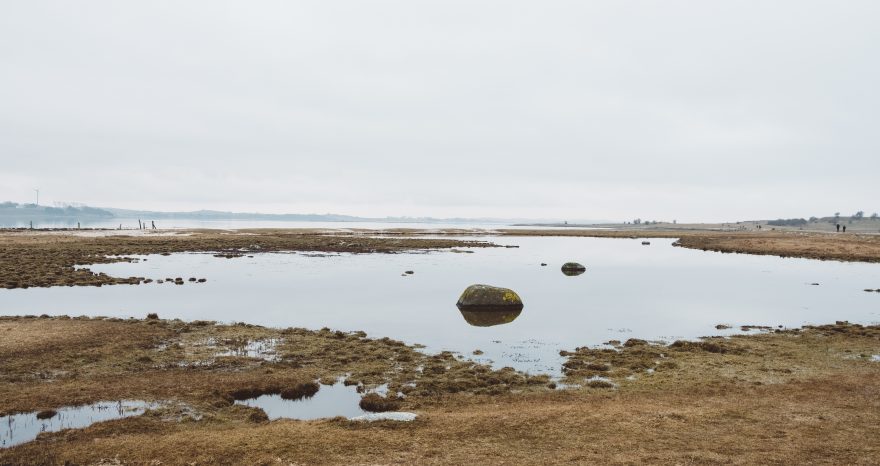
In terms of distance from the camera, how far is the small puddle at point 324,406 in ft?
42.8

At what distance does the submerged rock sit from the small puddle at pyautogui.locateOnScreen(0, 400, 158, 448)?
19.1 metres

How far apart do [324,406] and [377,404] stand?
167cm

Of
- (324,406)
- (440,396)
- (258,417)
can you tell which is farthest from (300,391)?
(440,396)

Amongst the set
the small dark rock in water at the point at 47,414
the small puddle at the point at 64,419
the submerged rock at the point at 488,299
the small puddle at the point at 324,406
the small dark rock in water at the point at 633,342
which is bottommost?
the small puddle at the point at 324,406

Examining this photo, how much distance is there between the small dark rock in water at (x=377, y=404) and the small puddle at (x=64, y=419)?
19.5 feet

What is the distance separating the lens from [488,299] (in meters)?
30.1

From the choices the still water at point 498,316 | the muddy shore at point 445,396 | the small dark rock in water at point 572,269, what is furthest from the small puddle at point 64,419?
the small dark rock in water at point 572,269

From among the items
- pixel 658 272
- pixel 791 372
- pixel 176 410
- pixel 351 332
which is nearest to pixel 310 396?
pixel 176 410

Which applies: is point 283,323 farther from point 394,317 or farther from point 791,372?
point 791,372

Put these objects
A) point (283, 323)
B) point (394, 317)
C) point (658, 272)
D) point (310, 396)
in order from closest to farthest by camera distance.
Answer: point (310, 396) < point (283, 323) < point (394, 317) < point (658, 272)

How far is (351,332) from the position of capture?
24281 millimetres

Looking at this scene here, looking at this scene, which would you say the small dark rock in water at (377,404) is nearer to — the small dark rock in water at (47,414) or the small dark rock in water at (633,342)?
the small dark rock in water at (47,414)

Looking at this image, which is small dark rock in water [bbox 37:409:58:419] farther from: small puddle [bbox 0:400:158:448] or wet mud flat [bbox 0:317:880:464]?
wet mud flat [bbox 0:317:880:464]

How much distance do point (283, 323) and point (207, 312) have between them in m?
5.77
